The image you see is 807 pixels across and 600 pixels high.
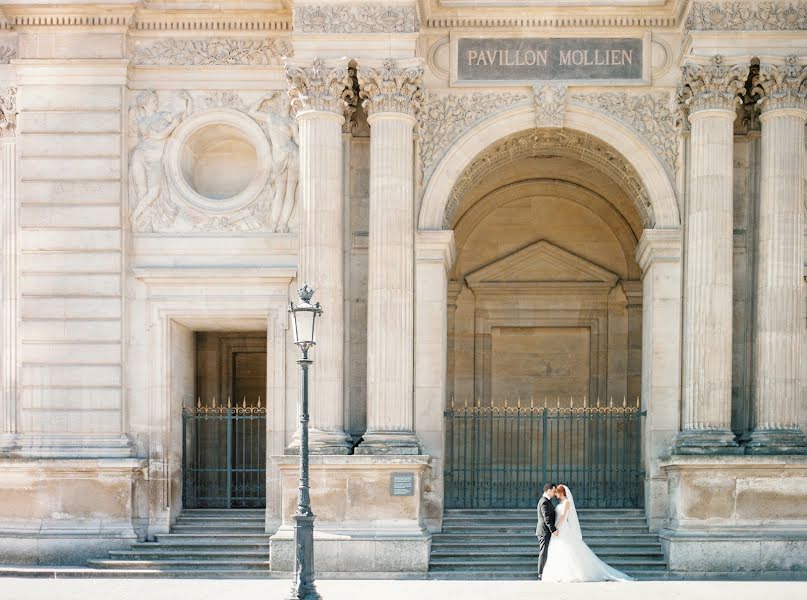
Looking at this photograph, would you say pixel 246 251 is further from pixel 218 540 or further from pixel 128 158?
pixel 218 540

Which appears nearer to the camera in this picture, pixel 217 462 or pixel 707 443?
pixel 707 443

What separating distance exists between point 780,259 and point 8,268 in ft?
47.2

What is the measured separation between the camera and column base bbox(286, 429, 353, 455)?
23.9 m

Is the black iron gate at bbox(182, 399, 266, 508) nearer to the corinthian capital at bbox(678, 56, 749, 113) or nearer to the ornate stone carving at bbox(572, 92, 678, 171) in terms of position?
the ornate stone carving at bbox(572, 92, 678, 171)

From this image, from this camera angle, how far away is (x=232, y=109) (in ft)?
85.0

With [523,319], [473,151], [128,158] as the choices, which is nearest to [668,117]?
[473,151]

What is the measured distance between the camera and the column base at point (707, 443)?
23922mm

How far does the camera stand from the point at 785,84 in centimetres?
2439

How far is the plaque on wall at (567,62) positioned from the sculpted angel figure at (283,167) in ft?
10.7

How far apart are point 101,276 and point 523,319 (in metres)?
10.5

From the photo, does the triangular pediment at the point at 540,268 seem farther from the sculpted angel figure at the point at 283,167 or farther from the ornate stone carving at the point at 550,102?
the sculpted angel figure at the point at 283,167

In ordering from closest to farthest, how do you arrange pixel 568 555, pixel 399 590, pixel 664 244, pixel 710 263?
pixel 399 590 < pixel 568 555 < pixel 710 263 < pixel 664 244

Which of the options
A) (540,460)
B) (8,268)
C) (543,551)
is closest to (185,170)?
(8,268)

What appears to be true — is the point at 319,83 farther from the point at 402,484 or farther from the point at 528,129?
the point at 402,484
